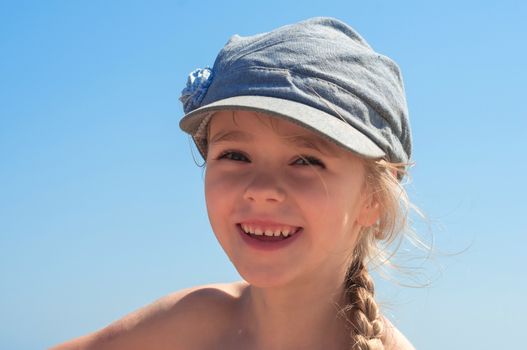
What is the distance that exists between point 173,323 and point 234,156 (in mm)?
1259

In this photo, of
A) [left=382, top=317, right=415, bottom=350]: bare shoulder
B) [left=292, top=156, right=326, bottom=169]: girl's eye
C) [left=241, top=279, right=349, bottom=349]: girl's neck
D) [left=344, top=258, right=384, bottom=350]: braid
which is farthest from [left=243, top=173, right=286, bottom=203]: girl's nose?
[left=382, top=317, right=415, bottom=350]: bare shoulder

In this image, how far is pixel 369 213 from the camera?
3.34 metres

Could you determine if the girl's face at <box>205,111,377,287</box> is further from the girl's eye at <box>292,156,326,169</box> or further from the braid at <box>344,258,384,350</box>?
the braid at <box>344,258,384,350</box>

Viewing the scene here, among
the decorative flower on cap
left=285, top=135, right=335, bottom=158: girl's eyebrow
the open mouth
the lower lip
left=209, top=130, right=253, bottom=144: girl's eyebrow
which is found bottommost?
the lower lip

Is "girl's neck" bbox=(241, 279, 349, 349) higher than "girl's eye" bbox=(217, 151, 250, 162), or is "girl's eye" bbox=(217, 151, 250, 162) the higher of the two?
"girl's eye" bbox=(217, 151, 250, 162)

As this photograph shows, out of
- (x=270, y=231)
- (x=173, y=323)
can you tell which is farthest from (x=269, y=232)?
(x=173, y=323)

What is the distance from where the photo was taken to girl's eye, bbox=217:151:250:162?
314 centimetres

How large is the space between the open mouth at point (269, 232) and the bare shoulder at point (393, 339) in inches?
29.9

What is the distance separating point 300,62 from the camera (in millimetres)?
3031

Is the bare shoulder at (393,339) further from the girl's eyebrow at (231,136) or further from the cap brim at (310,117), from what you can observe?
the girl's eyebrow at (231,136)

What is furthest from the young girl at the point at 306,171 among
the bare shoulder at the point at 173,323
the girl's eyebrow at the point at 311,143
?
the bare shoulder at the point at 173,323

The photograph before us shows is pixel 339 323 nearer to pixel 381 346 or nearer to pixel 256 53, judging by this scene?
pixel 381 346

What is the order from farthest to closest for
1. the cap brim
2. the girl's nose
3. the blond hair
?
the blond hair
the girl's nose
the cap brim

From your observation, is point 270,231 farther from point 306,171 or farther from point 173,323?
point 173,323
